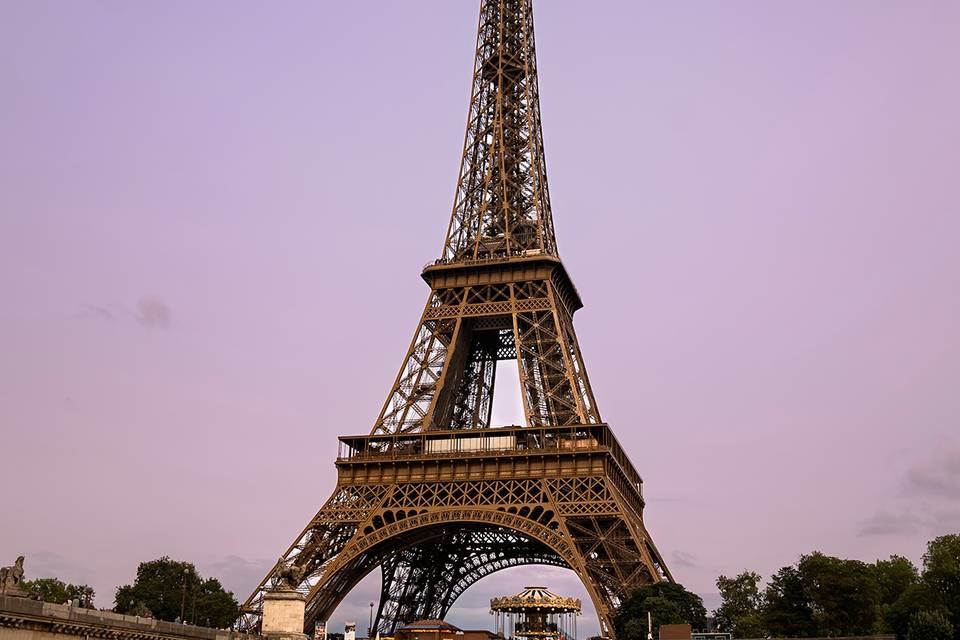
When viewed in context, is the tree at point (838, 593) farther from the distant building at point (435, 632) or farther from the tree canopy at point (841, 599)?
the distant building at point (435, 632)

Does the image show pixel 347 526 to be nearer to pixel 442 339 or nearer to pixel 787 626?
pixel 442 339

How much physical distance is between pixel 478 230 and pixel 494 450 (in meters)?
18.7

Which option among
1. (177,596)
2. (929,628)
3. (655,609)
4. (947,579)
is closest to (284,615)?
(655,609)

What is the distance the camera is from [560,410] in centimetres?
6362

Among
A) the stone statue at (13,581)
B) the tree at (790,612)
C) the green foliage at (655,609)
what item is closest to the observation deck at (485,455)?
the green foliage at (655,609)

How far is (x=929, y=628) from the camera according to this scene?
53.2 meters

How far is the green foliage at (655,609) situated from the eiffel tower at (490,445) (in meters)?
1.66

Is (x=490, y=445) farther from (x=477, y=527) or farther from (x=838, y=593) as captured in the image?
(x=838, y=593)

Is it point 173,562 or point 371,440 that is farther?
point 173,562

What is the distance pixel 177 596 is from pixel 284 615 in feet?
191

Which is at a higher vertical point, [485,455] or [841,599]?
[485,455]

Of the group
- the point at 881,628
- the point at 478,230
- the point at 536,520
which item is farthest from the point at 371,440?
the point at 881,628

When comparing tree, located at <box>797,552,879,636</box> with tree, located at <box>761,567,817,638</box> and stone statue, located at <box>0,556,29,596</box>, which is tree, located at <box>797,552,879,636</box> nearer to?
tree, located at <box>761,567,817,638</box>

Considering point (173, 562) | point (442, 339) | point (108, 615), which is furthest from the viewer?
point (173, 562)
